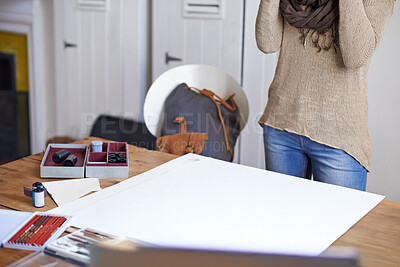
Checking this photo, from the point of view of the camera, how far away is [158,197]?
1195mm

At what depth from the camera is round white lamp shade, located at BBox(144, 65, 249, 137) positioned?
2037 millimetres

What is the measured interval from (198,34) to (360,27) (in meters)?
1.59

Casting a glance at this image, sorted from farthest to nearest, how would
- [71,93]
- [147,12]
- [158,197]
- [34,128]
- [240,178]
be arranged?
[34,128] → [71,93] → [147,12] → [240,178] → [158,197]

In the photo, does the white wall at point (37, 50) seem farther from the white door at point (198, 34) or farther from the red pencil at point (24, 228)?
the red pencil at point (24, 228)

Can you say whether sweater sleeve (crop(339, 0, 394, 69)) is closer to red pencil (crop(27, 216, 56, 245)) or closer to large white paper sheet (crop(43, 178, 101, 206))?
large white paper sheet (crop(43, 178, 101, 206))

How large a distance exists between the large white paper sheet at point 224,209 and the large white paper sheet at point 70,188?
0.04 metres

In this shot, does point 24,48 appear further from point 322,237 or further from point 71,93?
point 322,237

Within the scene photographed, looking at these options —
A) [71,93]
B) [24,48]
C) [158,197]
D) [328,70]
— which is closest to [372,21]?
[328,70]

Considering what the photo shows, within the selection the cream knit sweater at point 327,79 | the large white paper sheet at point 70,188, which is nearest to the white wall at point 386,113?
the cream knit sweater at point 327,79

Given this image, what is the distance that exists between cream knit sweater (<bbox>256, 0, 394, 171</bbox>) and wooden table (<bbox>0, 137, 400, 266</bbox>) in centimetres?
33

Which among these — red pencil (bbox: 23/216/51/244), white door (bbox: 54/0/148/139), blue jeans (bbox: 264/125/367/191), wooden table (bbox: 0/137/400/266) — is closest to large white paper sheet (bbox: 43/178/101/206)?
wooden table (bbox: 0/137/400/266)

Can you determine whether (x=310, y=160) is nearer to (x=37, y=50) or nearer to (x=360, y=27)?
(x=360, y=27)

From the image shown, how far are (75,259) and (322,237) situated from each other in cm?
52

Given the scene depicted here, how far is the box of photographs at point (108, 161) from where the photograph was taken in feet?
4.46
